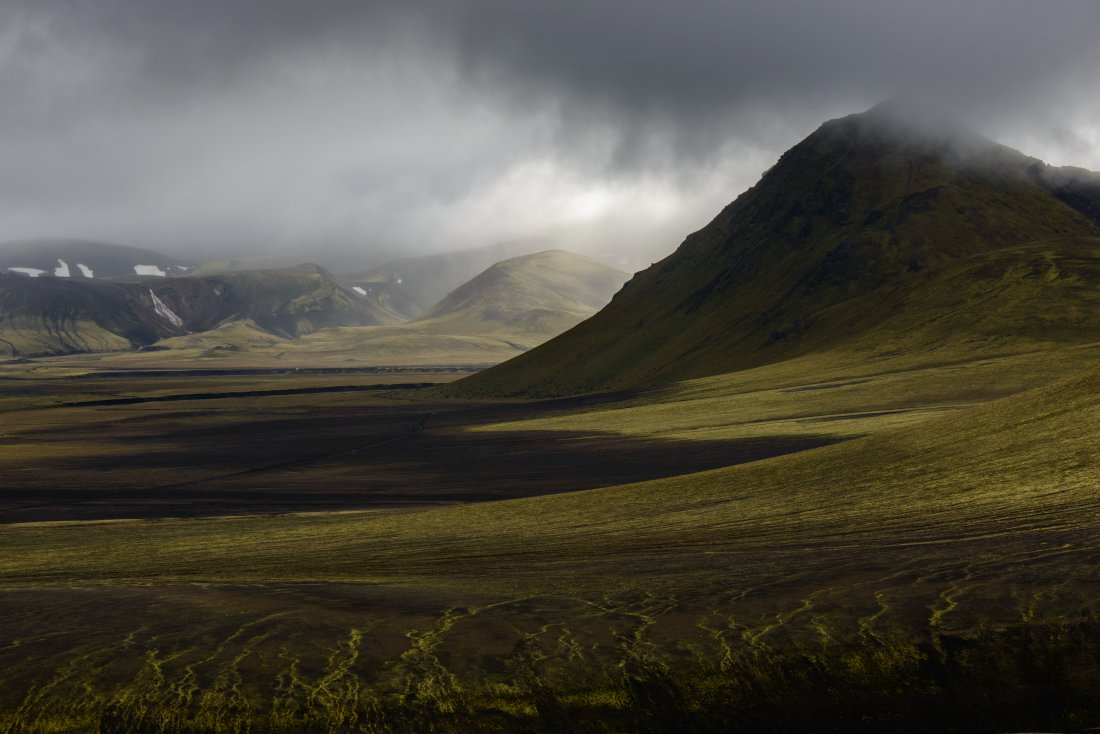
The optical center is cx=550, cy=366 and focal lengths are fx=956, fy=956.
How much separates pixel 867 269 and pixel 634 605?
144810 mm

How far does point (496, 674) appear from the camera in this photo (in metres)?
12.2

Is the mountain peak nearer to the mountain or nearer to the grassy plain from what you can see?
the mountain

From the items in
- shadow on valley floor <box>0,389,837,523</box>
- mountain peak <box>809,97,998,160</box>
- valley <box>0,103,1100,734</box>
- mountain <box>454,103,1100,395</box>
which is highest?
mountain peak <box>809,97,998,160</box>

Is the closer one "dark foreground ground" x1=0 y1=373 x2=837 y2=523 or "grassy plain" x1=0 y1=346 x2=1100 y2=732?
"grassy plain" x1=0 y1=346 x2=1100 y2=732

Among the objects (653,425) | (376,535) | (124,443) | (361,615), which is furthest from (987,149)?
(361,615)

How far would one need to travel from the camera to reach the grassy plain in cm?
1157

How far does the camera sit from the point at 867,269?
14975 centimetres

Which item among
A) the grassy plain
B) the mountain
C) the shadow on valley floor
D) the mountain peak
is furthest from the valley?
the mountain peak

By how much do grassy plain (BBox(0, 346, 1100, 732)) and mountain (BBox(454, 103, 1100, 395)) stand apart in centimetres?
8245

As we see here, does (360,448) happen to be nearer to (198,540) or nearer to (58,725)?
(198,540)

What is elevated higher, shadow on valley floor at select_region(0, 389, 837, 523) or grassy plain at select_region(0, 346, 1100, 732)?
grassy plain at select_region(0, 346, 1100, 732)

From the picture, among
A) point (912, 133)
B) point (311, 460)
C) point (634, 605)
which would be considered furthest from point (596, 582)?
point (912, 133)

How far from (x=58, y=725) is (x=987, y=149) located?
197 m

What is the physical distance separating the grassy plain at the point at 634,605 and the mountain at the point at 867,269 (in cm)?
8245
